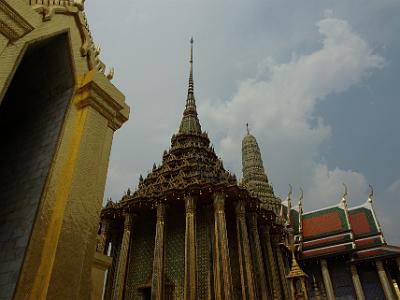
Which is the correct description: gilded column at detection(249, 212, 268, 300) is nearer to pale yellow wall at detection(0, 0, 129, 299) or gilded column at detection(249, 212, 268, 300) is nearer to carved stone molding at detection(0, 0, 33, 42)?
pale yellow wall at detection(0, 0, 129, 299)

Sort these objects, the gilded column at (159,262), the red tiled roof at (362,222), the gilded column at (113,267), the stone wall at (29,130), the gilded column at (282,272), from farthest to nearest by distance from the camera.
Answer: the red tiled roof at (362,222), the gilded column at (282,272), the gilded column at (113,267), the gilded column at (159,262), the stone wall at (29,130)

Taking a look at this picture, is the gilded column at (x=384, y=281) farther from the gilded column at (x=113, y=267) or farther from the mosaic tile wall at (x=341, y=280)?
the gilded column at (x=113, y=267)

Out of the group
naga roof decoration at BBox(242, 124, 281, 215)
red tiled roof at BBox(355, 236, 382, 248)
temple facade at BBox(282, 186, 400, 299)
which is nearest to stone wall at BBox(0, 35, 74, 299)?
temple facade at BBox(282, 186, 400, 299)

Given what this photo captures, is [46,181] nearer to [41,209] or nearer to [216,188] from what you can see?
[41,209]

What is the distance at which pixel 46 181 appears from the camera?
4168 millimetres

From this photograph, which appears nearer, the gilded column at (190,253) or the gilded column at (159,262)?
the gilded column at (190,253)

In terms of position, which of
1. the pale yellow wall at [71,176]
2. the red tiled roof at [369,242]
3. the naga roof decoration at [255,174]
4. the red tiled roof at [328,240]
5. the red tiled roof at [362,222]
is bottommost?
the pale yellow wall at [71,176]

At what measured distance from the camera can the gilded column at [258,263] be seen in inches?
683

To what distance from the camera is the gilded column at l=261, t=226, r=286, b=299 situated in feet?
63.9

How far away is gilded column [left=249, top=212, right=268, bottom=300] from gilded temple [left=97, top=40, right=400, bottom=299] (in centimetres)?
5

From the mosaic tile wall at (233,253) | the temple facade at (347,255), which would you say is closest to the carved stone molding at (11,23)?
the mosaic tile wall at (233,253)

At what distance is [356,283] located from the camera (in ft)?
82.6

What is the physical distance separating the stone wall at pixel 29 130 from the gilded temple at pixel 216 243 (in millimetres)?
11975

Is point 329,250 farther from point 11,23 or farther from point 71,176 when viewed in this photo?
point 11,23
